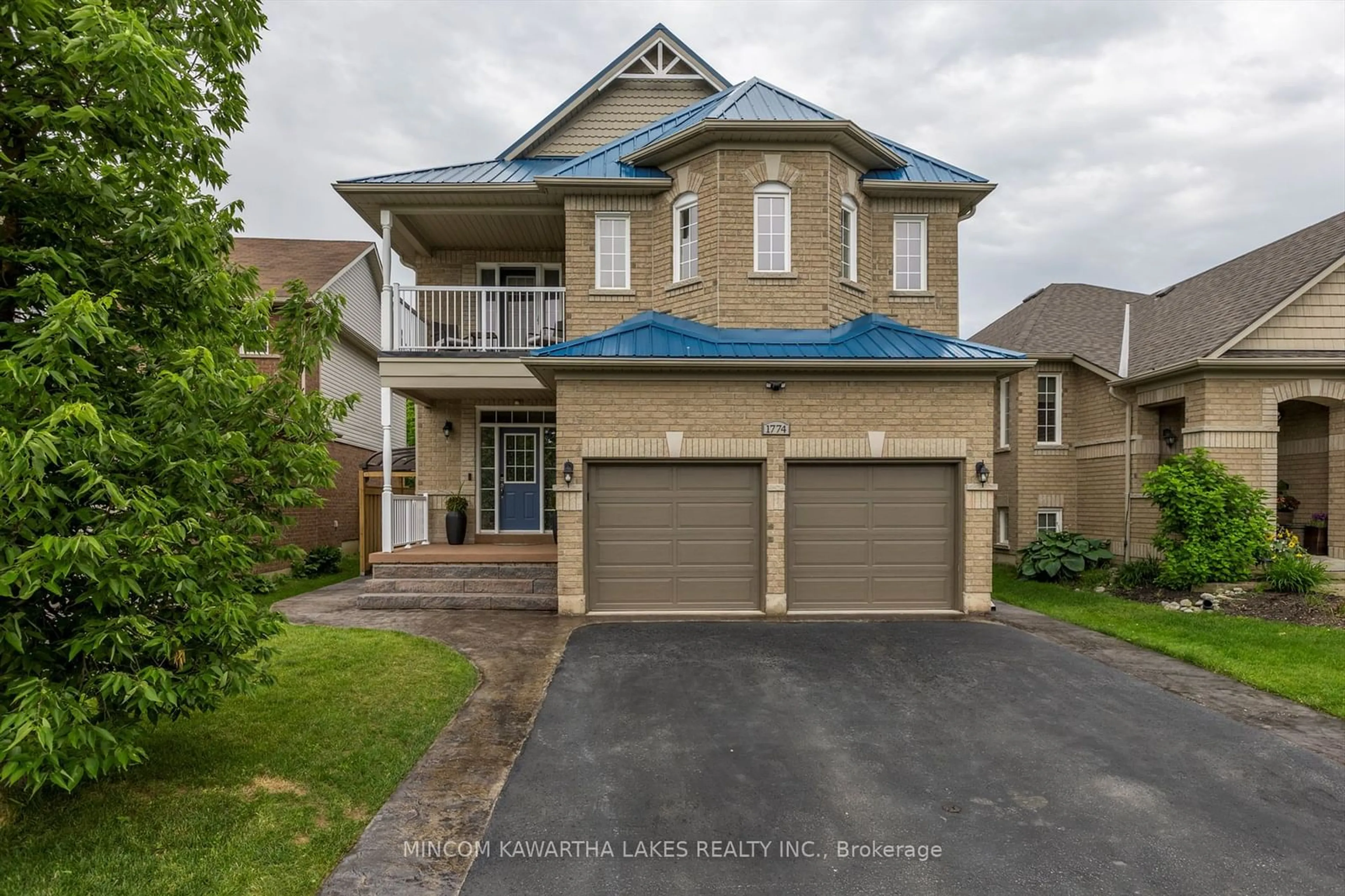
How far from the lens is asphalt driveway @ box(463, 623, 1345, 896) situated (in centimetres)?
365

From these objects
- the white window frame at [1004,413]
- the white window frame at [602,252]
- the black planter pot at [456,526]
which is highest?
the white window frame at [602,252]

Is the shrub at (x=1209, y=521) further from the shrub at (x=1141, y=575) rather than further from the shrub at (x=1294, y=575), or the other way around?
the shrub at (x=1141, y=575)

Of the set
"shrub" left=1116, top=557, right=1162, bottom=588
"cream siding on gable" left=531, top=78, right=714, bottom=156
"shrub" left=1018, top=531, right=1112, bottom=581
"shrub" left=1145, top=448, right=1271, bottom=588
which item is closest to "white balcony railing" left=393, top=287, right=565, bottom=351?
"cream siding on gable" left=531, top=78, right=714, bottom=156

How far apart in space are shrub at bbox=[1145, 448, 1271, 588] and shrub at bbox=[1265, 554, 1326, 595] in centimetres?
29

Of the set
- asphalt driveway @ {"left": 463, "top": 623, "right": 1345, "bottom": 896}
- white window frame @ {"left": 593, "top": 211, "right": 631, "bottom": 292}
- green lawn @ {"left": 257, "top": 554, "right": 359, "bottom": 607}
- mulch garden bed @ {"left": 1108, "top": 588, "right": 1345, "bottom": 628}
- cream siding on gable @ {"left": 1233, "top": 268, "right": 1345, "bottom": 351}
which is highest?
white window frame @ {"left": 593, "top": 211, "right": 631, "bottom": 292}

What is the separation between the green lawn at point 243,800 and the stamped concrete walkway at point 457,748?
156 millimetres

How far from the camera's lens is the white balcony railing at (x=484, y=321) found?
37.1 ft

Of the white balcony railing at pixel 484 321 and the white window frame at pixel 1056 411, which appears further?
the white window frame at pixel 1056 411

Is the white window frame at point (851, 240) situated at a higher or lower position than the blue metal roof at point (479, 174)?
lower

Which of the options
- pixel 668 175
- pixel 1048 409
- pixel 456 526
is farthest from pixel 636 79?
pixel 1048 409

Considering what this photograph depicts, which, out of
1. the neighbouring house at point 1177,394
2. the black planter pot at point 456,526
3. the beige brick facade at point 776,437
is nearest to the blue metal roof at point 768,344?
the beige brick facade at point 776,437

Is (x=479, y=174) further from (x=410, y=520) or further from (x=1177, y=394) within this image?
(x=1177, y=394)

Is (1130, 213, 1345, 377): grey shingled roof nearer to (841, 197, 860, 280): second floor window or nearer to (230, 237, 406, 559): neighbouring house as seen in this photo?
(841, 197, 860, 280): second floor window

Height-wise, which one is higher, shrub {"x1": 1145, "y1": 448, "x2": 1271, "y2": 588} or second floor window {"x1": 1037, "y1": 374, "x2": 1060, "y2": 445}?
second floor window {"x1": 1037, "y1": 374, "x2": 1060, "y2": 445}
